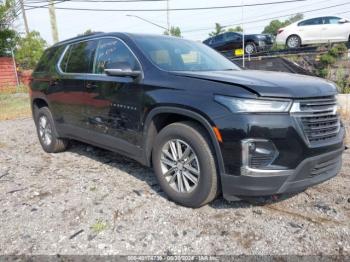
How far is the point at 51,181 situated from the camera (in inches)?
178

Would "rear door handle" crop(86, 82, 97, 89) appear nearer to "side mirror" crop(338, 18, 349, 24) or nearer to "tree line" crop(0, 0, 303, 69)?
"side mirror" crop(338, 18, 349, 24)

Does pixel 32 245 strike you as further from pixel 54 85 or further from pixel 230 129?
pixel 54 85

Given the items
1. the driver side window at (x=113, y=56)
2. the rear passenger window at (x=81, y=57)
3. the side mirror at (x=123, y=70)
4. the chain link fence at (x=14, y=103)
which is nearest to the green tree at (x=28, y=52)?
the chain link fence at (x=14, y=103)

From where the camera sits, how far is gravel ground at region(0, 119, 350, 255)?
2.89 meters

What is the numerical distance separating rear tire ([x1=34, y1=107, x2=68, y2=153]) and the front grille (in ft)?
13.1

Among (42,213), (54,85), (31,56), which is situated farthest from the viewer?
(31,56)

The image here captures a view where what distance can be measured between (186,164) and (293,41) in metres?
Result: 16.6

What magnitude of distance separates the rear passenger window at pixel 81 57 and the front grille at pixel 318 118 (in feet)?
9.36

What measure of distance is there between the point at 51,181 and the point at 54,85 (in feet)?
5.34

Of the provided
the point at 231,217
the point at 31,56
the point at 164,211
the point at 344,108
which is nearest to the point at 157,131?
the point at 164,211

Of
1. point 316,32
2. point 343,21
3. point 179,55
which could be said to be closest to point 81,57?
point 179,55

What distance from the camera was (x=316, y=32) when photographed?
17094 mm

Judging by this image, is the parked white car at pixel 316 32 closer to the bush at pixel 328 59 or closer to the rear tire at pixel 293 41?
the rear tire at pixel 293 41

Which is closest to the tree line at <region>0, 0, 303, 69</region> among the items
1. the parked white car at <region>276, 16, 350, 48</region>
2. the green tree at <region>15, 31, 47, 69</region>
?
the green tree at <region>15, 31, 47, 69</region>
